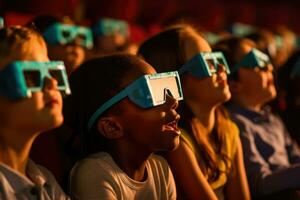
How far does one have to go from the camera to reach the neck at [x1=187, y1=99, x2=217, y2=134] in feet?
4.28

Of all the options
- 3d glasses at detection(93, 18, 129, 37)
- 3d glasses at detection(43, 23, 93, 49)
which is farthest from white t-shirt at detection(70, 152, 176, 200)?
3d glasses at detection(93, 18, 129, 37)

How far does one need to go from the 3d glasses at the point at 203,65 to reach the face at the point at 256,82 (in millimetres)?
333

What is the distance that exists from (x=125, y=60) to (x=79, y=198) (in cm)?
25

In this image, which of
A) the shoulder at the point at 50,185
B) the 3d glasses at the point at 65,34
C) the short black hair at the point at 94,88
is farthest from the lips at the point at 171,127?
the 3d glasses at the point at 65,34

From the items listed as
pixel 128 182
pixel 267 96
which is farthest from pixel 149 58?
pixel 267 96

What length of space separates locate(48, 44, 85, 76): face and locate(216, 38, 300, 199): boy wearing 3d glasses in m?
0.39

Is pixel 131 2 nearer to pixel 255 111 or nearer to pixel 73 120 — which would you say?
pixel 255 111

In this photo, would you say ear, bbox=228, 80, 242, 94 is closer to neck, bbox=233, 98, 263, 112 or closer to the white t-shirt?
neck, bbox=233, 98, 263, 112

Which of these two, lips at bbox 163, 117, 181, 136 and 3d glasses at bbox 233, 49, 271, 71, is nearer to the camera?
lips at bbox 163, 117, 181, 136

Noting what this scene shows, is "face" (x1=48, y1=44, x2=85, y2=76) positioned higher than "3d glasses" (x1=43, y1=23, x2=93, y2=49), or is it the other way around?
"3d glasses" (x1=43, y1=23, x2=93, y2=49)

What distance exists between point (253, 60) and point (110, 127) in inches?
25.3

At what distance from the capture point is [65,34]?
5.12 ft

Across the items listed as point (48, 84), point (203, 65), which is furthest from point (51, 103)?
point (203, 65)

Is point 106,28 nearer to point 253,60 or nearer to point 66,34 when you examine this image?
point 66,34
